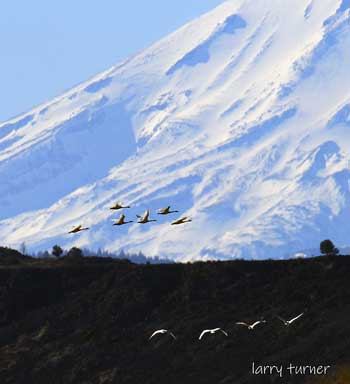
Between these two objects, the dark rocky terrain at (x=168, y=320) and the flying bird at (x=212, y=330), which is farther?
the flying bird at (x=212, y=330)

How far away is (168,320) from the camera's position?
141m

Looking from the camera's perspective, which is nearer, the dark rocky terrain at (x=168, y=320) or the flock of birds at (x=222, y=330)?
the dark rocky terrain at (x=168, y=320)

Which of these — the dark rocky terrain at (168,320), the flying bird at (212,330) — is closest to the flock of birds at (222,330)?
the flying bird at (212,330)

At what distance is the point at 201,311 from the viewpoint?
14000cm

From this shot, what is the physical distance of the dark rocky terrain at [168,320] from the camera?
402 feet

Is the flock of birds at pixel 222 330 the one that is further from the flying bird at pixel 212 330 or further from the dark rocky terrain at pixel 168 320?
the dark rocky terrain at pixel 168 320

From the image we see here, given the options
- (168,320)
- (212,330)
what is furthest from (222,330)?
(168,320)

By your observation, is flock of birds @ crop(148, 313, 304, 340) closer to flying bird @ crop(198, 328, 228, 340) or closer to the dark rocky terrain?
flying bird @ crop(198, 328, 228, 340)

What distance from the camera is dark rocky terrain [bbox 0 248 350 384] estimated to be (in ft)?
402

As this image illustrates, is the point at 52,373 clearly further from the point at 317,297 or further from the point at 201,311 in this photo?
the point at 317,297

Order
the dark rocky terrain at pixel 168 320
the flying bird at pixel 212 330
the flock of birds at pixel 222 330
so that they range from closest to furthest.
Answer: the dark rocky terrain at pixel 168 320 < the flock of birds at pixel 222 330 < the flying bird at pixel 212 330

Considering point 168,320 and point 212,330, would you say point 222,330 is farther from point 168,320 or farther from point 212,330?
point 168,320

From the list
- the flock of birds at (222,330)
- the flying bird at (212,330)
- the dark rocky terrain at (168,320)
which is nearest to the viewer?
the dark rocky terrain at (168,320)

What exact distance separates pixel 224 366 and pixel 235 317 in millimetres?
12539
